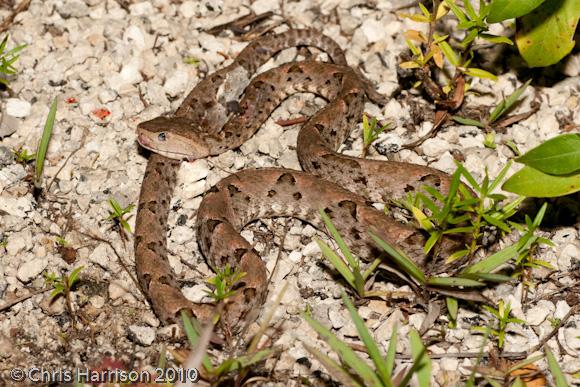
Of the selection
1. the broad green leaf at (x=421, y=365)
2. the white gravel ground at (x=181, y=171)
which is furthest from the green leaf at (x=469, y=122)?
the broad green leaf at (x=421, y=365)

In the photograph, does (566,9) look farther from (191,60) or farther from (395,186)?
(191,60)

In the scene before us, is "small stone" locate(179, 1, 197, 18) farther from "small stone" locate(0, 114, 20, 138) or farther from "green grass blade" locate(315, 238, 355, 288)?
"green grass blade" locate(315, 238, 355, 288)

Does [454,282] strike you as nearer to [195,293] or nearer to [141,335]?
[195,293]

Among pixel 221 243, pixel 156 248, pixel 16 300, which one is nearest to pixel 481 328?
pixel 221 243

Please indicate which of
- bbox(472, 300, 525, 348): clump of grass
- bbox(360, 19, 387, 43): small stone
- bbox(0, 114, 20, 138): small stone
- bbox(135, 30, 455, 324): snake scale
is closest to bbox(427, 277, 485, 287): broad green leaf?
bbox(472, 300, 525, 348): clump of grass

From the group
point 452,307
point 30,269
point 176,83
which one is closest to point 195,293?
point 30,269

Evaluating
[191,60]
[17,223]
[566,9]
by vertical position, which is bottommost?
[17,223]
